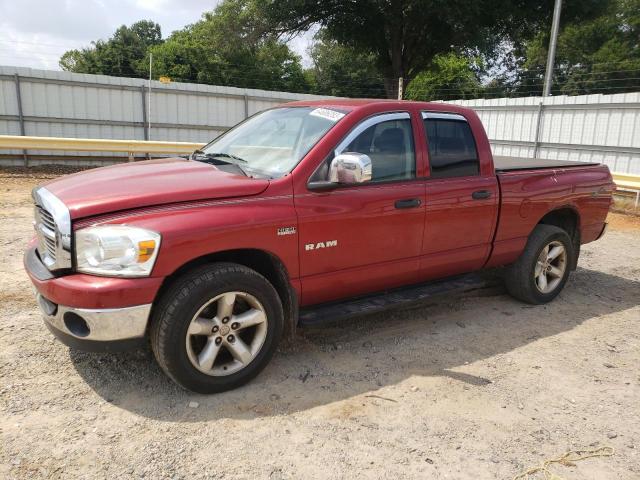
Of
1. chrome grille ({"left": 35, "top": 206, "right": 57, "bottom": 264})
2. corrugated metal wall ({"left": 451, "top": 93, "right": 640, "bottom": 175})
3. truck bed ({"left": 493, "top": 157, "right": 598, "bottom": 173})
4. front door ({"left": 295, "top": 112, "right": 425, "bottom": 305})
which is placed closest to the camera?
chrome grille ({"left": 35, "top": 206, "right": 57, "bottom": 264})

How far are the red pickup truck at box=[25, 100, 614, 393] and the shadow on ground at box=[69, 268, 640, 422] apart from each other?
210mm

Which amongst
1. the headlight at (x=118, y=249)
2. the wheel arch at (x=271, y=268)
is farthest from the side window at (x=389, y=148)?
the headlight at (x=118, y=249)

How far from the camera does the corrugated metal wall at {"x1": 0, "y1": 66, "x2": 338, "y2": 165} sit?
13.6 m

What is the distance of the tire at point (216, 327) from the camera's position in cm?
305

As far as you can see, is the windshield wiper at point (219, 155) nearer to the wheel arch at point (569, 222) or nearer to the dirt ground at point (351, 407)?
the dirt ground at point (351, 407)

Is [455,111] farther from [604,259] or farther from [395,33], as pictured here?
[395,33]

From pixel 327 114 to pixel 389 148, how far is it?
0.55m

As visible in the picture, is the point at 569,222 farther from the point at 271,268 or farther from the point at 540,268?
the point at 271,268

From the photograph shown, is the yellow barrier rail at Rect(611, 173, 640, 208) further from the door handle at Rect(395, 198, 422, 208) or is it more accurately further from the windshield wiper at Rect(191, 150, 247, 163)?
the windshield wiper at Rect(191, 150, 247, 163)

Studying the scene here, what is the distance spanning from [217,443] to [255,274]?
1.02 metres

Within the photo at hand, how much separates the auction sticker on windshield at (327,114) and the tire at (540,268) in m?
2.44

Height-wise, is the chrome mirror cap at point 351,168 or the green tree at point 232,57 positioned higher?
the green tree at point 232,57

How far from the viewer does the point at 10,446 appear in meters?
2.76

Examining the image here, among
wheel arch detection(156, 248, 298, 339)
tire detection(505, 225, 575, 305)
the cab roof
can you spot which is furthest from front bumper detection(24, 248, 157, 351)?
tire detection(505, 225, 575, 305)
